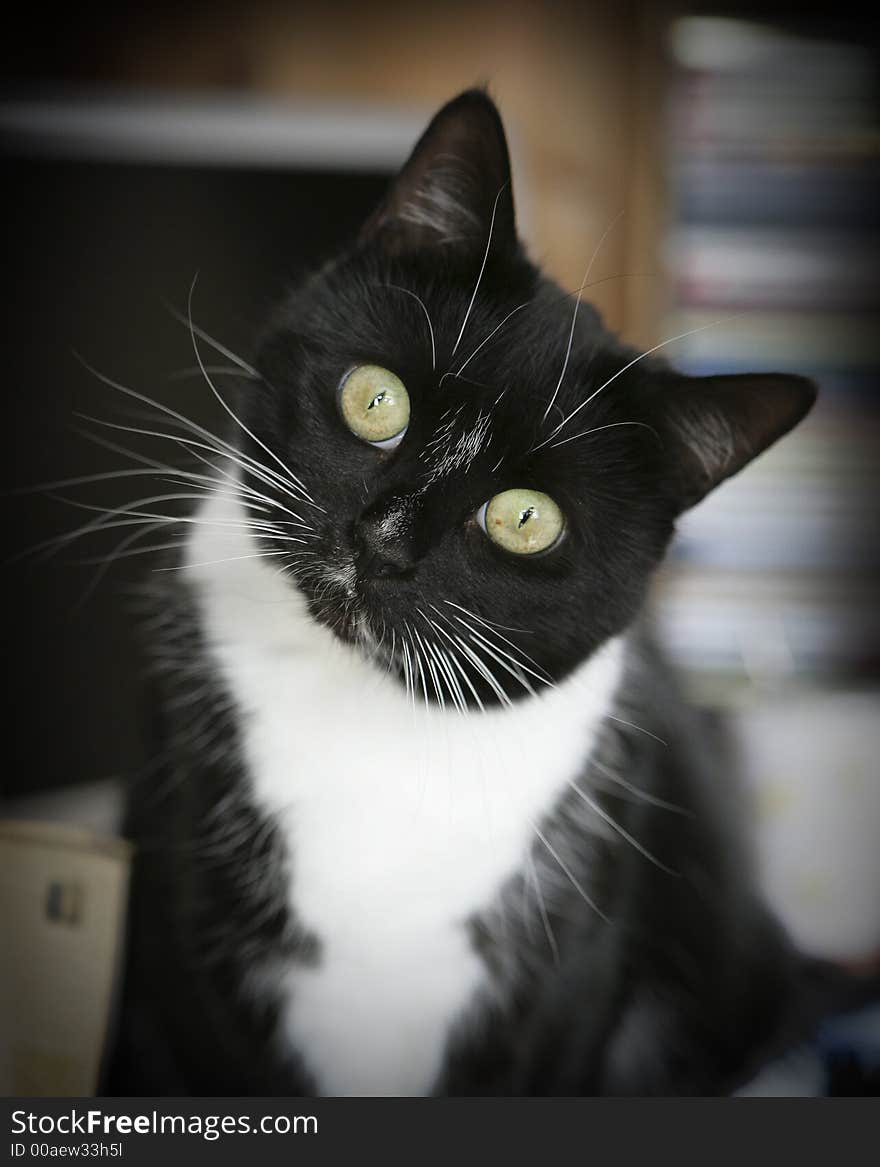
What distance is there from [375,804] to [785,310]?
56 centimetres

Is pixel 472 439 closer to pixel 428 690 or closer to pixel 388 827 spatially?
pixel 428 690

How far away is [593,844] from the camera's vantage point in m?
0.80

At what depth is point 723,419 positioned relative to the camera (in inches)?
24.8

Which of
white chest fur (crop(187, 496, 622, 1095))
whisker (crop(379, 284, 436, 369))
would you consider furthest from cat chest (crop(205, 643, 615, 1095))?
whisker (crop(379, 284, 436, 369))

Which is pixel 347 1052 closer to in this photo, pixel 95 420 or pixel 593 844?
pixel 593 844

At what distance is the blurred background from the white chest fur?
150mm

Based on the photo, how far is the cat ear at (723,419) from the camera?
0.60 m

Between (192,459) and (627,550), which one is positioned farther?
(192,459)

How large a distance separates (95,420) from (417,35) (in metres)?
0.39

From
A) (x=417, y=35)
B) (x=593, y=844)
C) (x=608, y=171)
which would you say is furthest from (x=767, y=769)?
(x=417, y=35)

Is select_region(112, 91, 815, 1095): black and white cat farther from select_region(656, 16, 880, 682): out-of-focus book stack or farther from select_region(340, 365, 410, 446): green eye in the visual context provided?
select_region(656, 16, 880, 682): out-of-focus book stack

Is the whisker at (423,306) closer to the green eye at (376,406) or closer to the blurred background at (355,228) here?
the green eye at (376,406)

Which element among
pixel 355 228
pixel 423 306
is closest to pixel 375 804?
pixel 423 306

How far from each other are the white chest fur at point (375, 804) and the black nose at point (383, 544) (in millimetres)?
99
